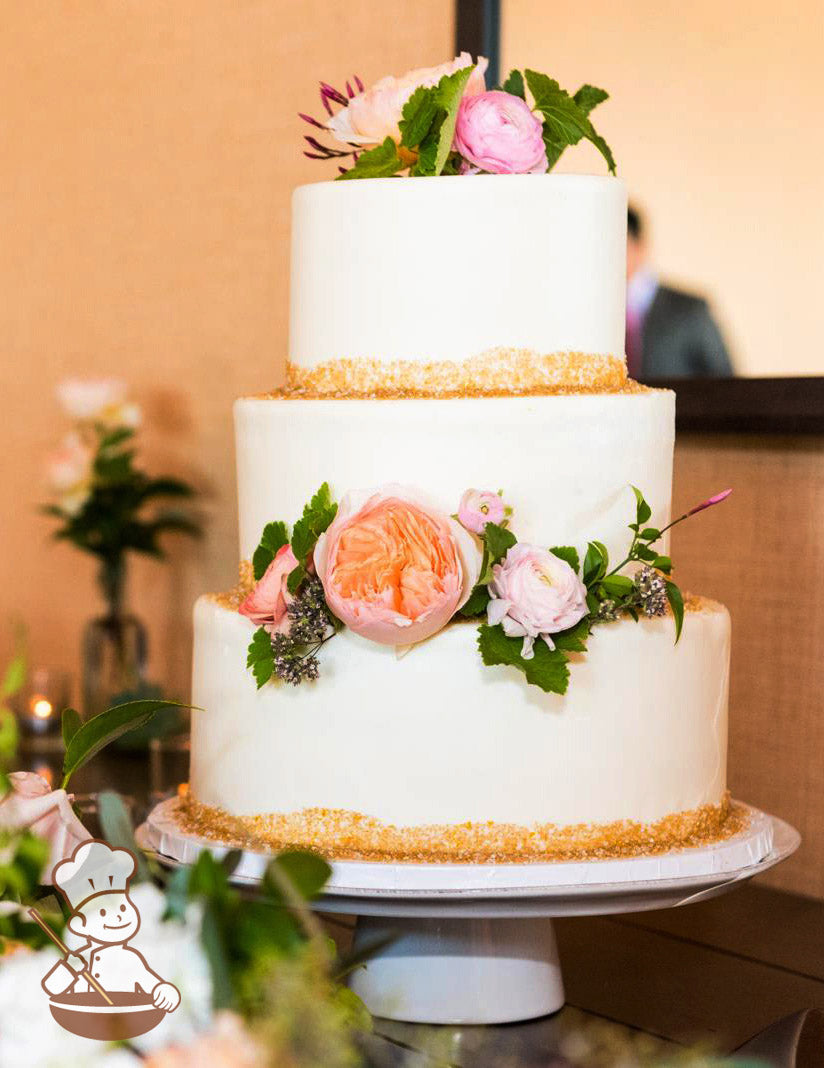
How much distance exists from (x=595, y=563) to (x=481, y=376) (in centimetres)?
19

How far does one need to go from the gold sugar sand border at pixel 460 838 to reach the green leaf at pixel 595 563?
21 centimetres

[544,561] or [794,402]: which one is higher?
[794,402]

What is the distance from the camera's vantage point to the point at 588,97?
1.28 metres

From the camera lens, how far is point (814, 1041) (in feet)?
3.59

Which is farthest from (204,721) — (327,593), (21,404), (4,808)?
(21,404)

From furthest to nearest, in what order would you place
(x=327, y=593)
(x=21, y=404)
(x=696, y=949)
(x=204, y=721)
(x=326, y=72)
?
(x=21, y=404), (x=326, y=72), (x=696, y=949), (x=204, y=721), (x=327, y=593)

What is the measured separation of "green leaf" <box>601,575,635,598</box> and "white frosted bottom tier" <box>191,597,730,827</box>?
4 cm

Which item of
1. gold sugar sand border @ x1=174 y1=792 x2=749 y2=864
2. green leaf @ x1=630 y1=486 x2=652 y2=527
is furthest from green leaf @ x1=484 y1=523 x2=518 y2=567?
gold sugar sand border @ x1=174 y1=792 x2=749 y2=864

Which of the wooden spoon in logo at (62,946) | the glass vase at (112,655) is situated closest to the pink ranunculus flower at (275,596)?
the wooden spoon in logo at (62,946)

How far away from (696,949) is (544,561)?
511mm

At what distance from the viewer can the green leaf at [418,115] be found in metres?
1.18

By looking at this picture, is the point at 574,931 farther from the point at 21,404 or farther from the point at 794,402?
the point at 21,404

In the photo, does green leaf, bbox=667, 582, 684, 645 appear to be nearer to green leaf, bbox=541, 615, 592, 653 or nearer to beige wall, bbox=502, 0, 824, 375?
green leaf, bbox=541, 615, 592, 653

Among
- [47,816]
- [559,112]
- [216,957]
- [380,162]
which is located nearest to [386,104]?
[380,162]
